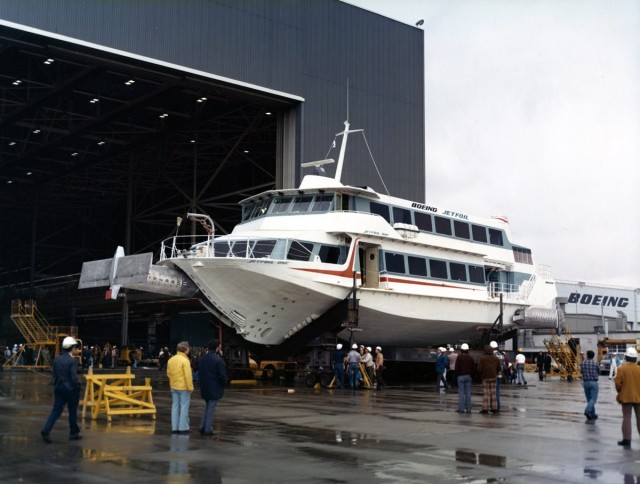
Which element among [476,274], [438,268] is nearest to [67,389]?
[438,268]

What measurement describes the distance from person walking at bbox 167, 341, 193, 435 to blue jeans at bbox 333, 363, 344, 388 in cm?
1488

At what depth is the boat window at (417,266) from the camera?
A: 101 feet

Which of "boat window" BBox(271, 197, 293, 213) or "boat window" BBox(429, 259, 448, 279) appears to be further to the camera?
"boat window" BBox(429, 259, 448, 279)

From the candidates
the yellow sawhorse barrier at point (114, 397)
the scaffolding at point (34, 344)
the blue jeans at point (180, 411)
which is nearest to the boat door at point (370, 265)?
the yellow sawhorse barrier at point (114, 397)

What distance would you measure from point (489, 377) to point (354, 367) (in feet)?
32.1

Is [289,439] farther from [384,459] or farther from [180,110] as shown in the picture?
[180,110]

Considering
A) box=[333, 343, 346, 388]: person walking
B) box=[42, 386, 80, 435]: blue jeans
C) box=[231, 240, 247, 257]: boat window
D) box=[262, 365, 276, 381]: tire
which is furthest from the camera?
box=[262, 365, 276, 381]: tire

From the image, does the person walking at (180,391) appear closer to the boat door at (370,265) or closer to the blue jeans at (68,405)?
the blue jeans at (68,405)

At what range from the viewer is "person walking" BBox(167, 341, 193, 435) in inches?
515

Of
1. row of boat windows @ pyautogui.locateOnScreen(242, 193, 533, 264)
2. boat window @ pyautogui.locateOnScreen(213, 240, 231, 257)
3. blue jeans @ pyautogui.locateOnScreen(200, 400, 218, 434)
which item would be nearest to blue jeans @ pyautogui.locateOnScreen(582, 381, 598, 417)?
blue jeans @ pyautogui.locateOnScreen(200, 400, 218, 434)

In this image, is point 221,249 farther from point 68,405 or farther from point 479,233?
point 68,405

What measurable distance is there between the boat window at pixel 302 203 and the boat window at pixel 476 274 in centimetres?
905

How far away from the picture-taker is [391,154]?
41.6 metres

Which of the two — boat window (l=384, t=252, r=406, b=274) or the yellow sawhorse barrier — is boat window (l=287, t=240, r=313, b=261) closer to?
boat window (l=384, t=252, r=406, b=274)
